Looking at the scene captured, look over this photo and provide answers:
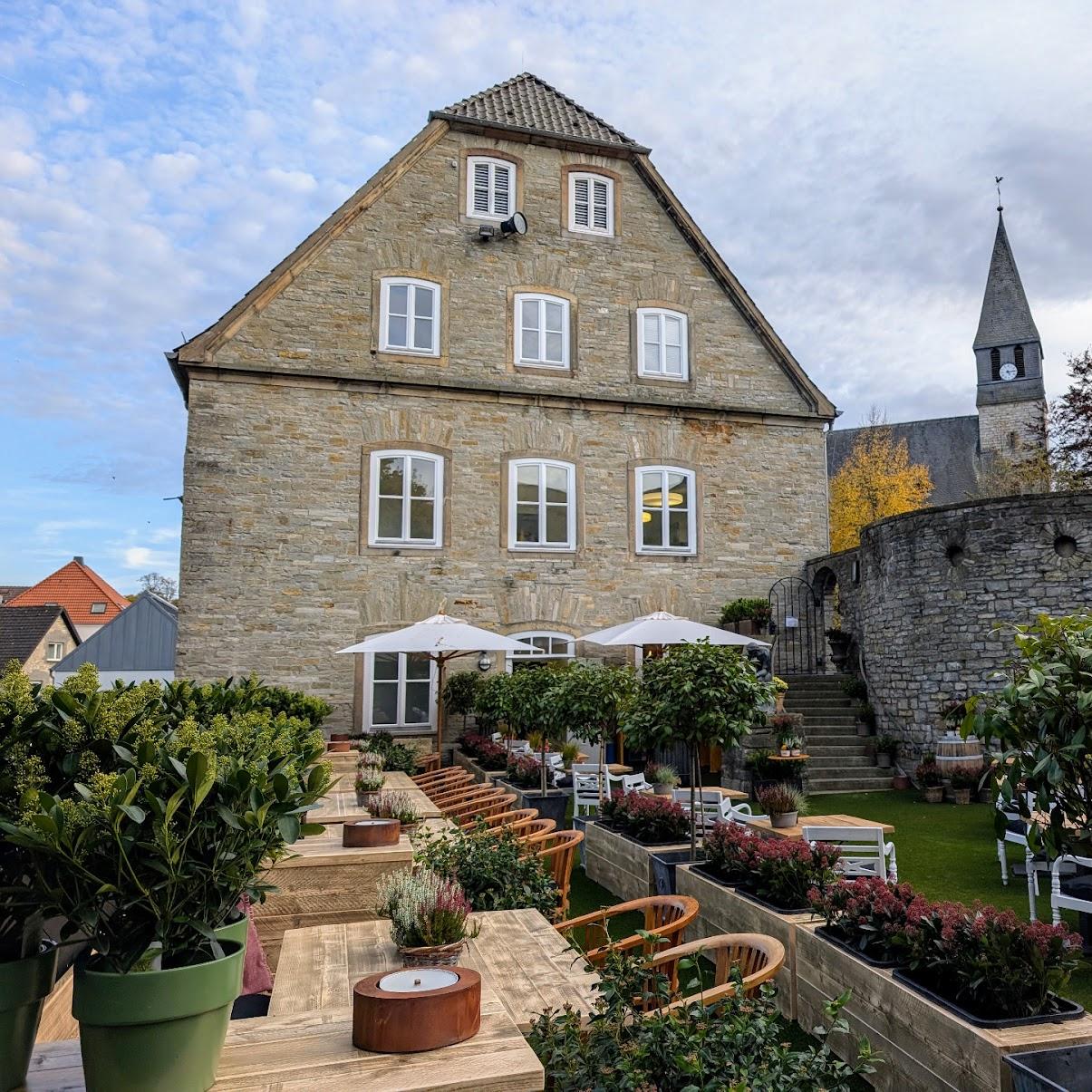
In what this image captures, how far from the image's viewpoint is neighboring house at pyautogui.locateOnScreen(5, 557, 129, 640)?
43.2 metres

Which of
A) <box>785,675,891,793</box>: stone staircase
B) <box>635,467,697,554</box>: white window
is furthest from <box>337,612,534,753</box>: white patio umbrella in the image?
<box>785,675,891,793</box>: stone staircase

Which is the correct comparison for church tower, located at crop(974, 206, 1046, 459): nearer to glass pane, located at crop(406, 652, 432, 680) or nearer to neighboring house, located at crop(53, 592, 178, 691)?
glass pane, located at crop(406, 652, 432, 680)

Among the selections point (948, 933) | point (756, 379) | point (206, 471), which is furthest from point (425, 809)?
point (756, 379)

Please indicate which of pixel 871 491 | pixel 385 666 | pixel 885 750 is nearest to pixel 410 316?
pixel 385 666

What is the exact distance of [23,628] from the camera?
126ft

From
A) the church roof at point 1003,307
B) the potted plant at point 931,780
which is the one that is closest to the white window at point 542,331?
the potted plant at point 931,780

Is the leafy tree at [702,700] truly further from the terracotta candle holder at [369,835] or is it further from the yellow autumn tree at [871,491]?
the yellow autumn tree at [871,491]

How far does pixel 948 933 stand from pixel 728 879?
81.8 inches

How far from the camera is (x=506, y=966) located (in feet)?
11.5

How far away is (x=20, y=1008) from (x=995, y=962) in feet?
11.6

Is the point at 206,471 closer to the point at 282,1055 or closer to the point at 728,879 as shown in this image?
the point at 728,879

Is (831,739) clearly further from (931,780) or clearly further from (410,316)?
(410,316)

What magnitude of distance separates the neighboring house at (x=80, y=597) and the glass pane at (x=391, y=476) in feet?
109

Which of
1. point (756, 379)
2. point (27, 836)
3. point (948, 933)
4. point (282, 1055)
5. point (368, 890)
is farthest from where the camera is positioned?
point (756, 379)
